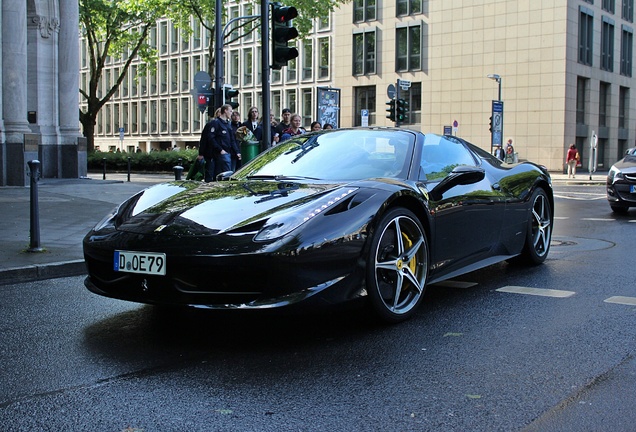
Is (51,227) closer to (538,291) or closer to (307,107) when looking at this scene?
(538,291)

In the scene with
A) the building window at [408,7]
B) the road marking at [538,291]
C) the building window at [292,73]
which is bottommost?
the road marking at [538,291]

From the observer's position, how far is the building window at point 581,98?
1839 inches

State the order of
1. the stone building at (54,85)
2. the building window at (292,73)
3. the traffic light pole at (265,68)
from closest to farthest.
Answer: the traffic light pole at (265,68)
the stone building at (54,85)
the building window at (292,73)

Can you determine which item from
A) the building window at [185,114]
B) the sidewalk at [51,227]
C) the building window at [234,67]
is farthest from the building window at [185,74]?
the sidewalk at [51,227]

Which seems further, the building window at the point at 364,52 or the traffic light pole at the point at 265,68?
the building window at the point at 364,52

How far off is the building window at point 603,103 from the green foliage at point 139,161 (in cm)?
2758

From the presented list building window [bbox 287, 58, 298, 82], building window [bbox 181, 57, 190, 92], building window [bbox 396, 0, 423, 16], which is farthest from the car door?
building window [bbox 181, 57, 190, 92]

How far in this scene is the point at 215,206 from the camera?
460 centimetres

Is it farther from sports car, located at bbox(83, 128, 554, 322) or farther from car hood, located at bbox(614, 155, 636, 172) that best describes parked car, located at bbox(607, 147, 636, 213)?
sports car, located at bbox(83, 128, 554, 322)

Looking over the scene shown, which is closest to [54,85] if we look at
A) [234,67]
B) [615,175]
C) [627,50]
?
[615,175]

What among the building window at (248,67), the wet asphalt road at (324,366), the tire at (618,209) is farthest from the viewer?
the building window at (248,67)

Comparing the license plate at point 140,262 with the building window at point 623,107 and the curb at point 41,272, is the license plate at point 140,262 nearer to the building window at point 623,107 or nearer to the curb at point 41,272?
the curb at point 41,272

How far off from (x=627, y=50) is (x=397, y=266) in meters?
53.3

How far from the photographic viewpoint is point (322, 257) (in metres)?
4.22
